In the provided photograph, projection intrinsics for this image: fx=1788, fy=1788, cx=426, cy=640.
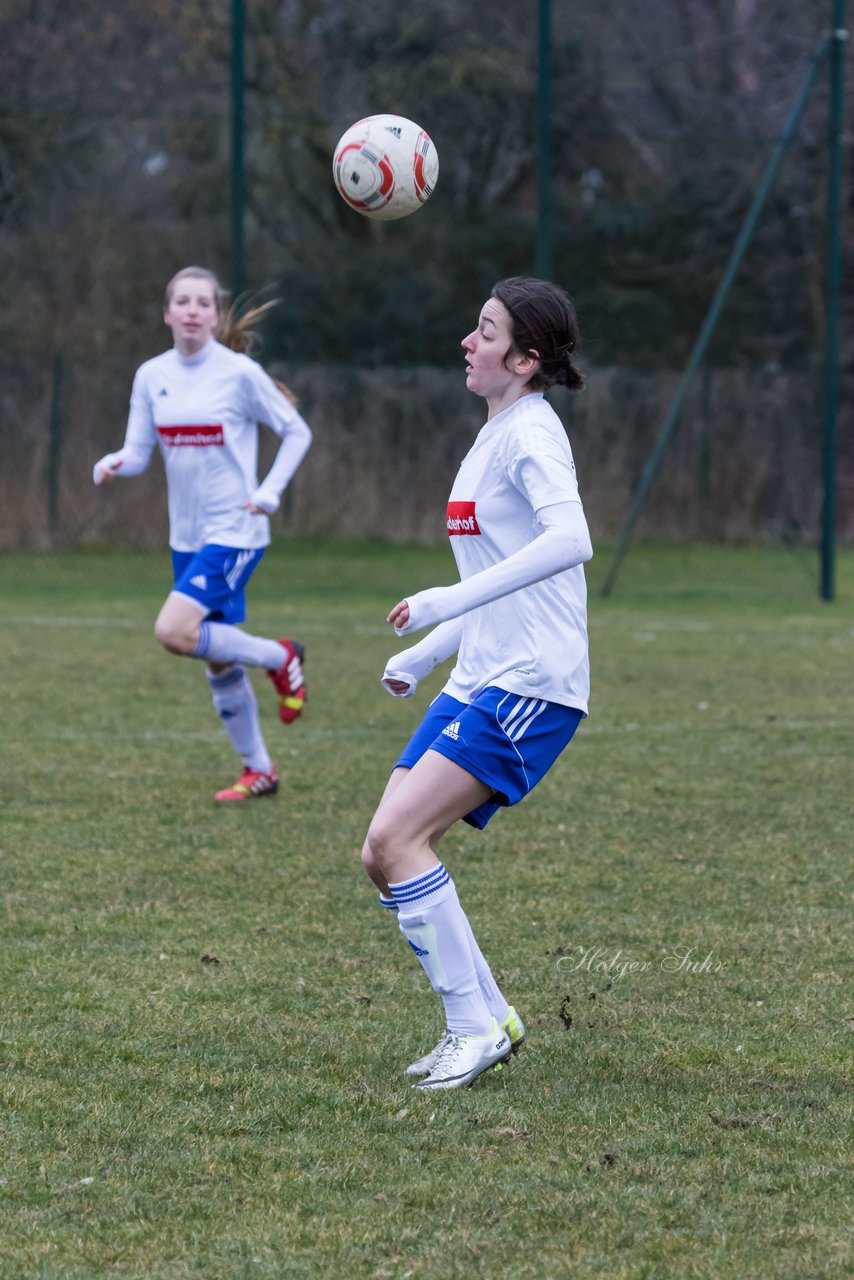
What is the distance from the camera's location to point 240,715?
289 inches

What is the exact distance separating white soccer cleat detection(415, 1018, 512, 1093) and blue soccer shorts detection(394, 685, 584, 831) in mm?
513

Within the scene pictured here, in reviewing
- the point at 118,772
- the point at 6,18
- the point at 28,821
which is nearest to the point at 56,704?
the point at 118,772

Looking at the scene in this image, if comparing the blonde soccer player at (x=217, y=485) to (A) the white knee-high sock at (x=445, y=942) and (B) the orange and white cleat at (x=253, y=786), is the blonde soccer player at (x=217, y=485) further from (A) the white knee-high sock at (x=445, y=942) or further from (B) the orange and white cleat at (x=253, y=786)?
(A) the white knee-high sock at (x=445, y=942)

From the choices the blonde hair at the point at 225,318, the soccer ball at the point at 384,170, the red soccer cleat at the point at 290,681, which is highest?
the soccer ball at the point at 384,170

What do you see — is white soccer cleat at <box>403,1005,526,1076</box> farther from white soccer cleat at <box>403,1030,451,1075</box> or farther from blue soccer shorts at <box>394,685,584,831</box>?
blue soccer shorts at <box>394,685,584,831</box>

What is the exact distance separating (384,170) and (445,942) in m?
2.21

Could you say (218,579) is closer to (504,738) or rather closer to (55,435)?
(504,738)

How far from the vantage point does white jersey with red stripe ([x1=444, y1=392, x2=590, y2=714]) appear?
389 cm

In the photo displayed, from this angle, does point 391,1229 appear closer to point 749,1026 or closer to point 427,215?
point 749,1026

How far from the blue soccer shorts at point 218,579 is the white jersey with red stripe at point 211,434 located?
49mm

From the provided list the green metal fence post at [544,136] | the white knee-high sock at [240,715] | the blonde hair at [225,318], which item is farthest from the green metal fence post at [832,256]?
the white knee-high sock at [240,715]

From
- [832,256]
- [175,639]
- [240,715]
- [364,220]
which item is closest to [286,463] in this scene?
[175,639]

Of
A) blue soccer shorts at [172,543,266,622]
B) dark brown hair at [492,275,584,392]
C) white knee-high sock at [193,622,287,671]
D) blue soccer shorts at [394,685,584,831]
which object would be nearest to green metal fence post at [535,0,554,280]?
blue soccer shorts at [172,543,266,622]

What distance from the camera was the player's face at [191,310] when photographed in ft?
24.5
